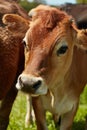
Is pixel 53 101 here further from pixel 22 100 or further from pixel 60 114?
pixel 22 100

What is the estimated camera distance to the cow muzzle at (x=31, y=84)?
523 centimetres

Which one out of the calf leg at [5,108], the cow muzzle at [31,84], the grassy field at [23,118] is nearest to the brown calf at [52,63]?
the cow muzzle at [31,84]

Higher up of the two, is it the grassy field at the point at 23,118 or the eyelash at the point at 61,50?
the eyelash at the point at 61,50

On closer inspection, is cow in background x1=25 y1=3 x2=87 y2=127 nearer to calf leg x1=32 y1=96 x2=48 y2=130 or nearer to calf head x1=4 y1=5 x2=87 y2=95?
calf leg x1=32 y1=96 x2=48 y2=130

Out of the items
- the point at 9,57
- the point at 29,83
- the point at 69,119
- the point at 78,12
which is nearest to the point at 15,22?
the point at 9,57

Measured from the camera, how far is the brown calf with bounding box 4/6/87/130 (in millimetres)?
5427

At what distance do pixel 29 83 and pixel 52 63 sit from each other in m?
0.55

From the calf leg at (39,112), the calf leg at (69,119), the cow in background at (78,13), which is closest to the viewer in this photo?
the calf leg at (39,112)

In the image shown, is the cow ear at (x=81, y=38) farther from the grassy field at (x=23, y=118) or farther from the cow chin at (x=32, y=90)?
the grassy field at (x=23, y=118)

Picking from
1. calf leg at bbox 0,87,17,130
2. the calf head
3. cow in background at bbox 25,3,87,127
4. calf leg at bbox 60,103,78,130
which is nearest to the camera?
the calf head

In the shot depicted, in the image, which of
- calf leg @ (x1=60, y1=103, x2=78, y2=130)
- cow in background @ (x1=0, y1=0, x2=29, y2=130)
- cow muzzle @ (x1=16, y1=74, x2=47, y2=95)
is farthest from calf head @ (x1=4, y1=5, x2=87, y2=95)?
calf leg @ (x1=60, y1=103, x2=78, y2=130)

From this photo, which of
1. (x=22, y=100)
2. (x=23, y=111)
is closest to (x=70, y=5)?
(x=22, y=100)

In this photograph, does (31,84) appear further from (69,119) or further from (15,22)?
(69,119)

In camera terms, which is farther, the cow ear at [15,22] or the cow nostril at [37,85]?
the cow ear at [15,22]
